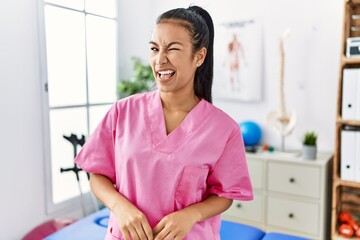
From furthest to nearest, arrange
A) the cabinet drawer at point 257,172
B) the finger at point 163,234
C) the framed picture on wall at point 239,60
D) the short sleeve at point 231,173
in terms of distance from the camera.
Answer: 1. the framed picture on wall at point 239,60
2. the cabinet drawer at point 257,172
3. the short sleeve at point 231,173
4. the finger at point 163,234

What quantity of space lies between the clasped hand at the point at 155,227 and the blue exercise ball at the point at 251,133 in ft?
6.04

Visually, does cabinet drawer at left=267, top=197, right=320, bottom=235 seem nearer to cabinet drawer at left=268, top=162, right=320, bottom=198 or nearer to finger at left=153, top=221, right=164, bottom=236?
cabinet drawer at left=268, top=162, right=320, bottom=198

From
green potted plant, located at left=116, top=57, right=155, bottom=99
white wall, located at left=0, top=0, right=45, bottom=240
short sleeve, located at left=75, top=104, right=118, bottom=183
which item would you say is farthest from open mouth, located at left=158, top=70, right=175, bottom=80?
green potted plant, located at left=116, top=57, right=155, bottom=99

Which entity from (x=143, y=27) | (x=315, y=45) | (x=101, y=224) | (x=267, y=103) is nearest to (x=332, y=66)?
(x=315, y=45)

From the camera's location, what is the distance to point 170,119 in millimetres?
868

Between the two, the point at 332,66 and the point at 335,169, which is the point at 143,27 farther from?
the point at 335,169

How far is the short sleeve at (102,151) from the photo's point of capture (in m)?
0.85

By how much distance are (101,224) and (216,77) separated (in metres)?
1.52

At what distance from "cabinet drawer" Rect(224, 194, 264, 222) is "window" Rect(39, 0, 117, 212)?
43.9 inches

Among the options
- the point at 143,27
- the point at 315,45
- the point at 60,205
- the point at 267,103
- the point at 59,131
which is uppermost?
the point at 143,27

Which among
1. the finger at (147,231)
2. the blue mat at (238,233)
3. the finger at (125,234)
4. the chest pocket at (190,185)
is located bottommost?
the blue mat at (238,233)

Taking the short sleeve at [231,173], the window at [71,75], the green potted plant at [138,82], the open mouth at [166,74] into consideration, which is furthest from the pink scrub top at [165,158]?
the green potted plant at [138,82]

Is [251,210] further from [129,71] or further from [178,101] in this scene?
[178,101]

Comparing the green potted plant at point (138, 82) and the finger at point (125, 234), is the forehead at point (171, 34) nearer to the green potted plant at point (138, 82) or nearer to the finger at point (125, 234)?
the finger at point (125, 234)
